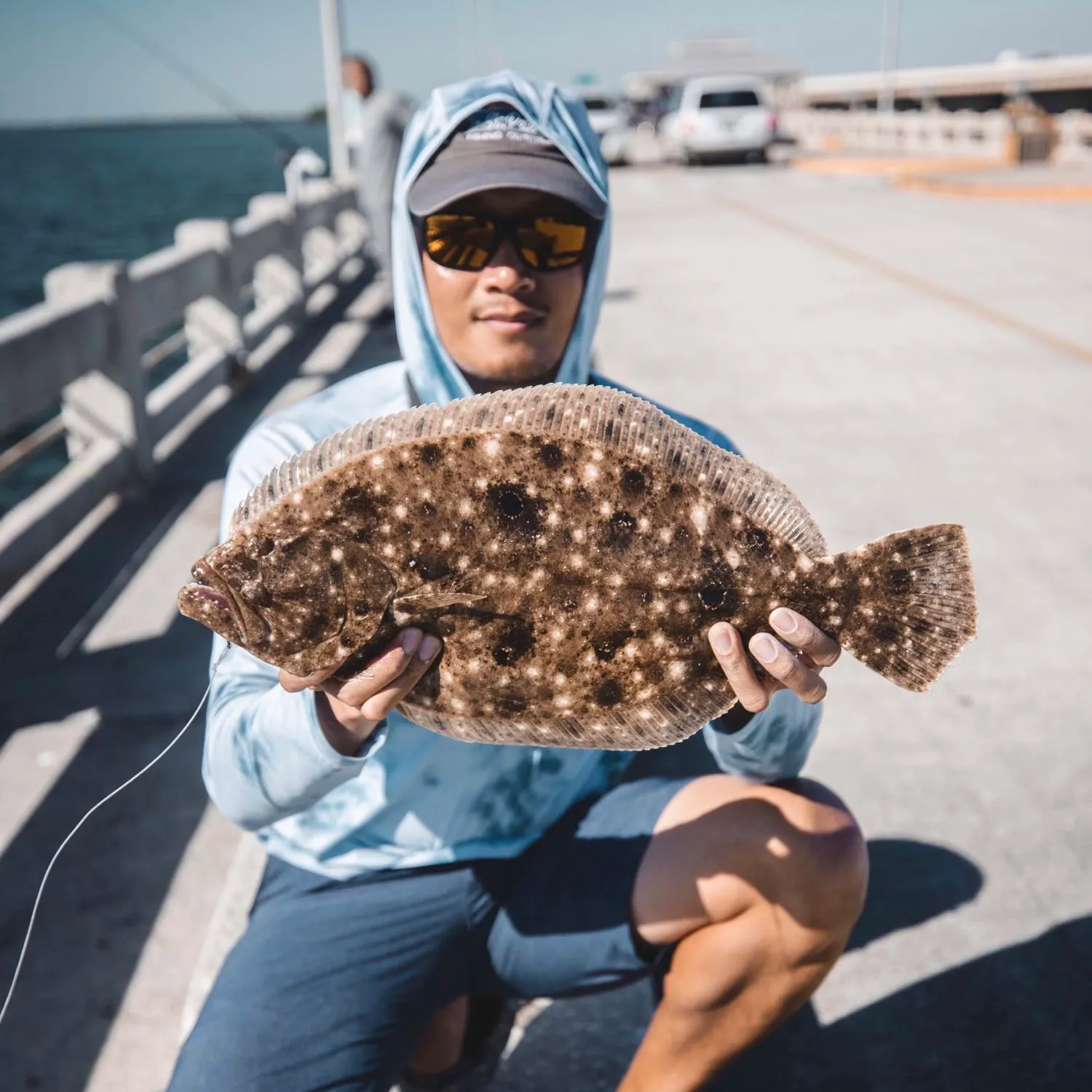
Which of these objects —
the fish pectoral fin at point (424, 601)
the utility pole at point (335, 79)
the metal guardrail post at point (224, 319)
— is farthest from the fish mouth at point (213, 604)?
the utility pole at point (335, 79)

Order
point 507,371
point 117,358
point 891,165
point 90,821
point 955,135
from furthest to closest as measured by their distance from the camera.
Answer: point 955,135
point 891,165
point 117,358
point 90,821
point 507,371

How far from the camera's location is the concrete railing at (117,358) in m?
4.99

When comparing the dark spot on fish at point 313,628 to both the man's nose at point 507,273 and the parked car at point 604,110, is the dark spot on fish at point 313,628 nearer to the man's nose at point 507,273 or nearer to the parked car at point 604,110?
the man's nose at point 507,273

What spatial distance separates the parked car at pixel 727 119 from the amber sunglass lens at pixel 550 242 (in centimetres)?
3063

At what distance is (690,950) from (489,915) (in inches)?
16.9

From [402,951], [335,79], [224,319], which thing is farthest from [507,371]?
[335,79]

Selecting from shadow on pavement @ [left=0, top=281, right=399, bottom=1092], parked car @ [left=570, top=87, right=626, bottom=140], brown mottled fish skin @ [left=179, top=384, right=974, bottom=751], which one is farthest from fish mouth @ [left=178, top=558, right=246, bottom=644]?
parked car @ [left=570, top=87, right=626, bottom=140]

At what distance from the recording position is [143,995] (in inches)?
113

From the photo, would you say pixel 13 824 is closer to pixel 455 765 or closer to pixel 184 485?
pixel 455 765

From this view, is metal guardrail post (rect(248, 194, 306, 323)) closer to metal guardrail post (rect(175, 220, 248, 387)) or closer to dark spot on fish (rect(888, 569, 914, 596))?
metal guardrail post (rect(175, 220, 248, 387))

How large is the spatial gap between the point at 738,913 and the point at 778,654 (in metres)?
0.69

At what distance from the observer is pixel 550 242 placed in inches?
88.1

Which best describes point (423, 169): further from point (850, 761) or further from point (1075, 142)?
point (1075, 142)

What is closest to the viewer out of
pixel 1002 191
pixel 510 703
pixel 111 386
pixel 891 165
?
pixel 510 703
